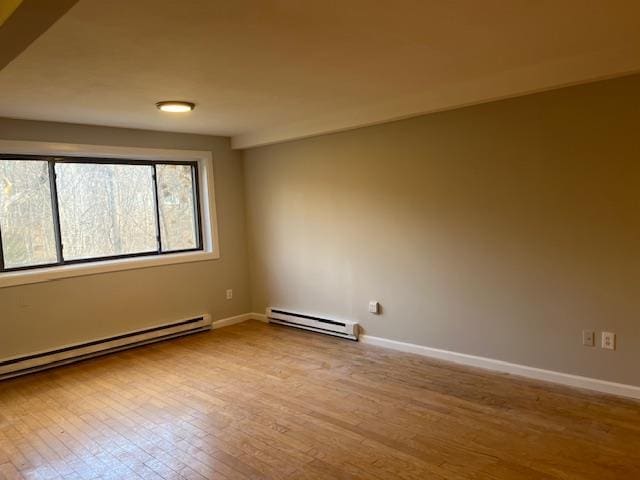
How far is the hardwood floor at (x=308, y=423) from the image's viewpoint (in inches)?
91.4

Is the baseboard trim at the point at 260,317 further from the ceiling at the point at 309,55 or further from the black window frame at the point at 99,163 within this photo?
the ceiling at the point at 309,55

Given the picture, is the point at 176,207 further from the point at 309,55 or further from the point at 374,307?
the point at 309,55

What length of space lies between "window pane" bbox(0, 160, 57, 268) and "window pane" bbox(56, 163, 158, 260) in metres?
0.12

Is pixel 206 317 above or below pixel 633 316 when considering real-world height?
below

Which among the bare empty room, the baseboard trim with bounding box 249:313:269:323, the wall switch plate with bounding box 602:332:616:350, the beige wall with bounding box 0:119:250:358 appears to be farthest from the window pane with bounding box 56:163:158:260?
the wall switch plate with bounding box 602:332:616:350

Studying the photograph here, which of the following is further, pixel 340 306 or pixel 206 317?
pixel 206 317

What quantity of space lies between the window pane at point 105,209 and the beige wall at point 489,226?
152 cm

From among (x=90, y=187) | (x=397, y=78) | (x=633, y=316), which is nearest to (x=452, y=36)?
(x=397, y=78)

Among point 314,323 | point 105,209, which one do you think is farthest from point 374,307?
point 105,209

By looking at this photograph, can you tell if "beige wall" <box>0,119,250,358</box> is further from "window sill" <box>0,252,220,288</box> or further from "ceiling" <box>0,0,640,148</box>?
"ceiling" <box>0,0,640,148</box>

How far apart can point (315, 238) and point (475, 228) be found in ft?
5.64

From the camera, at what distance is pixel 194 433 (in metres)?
2.73

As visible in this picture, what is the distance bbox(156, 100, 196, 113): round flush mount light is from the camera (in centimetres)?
335

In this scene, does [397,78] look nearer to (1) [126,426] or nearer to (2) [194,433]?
(2) [194,433]
